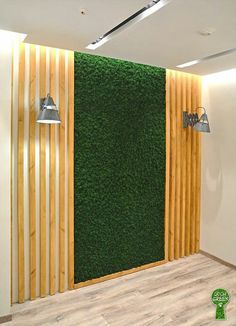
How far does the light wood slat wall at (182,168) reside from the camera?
4191 mm

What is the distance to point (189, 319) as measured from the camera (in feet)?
9.52

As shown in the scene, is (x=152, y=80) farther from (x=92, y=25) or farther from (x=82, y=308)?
(x=82, y=308)

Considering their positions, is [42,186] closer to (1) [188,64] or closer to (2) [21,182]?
(2) [21,182]

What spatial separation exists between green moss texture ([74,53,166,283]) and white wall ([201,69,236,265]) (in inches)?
32.2

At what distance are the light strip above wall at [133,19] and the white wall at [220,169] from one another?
2103 mm

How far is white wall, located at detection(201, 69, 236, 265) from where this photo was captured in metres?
4.09

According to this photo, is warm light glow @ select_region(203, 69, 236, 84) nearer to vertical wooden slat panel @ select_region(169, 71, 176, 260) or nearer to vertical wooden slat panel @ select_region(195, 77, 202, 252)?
vertical wooden slat panel @ select_region(195, 77, 202, 252)

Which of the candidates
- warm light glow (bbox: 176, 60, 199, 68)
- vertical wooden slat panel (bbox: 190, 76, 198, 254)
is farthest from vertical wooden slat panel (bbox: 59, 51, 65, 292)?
vertical wooden slat panel (bbox: 190, 76, 198, 254)

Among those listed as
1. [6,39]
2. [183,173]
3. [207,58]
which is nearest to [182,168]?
[183,173]

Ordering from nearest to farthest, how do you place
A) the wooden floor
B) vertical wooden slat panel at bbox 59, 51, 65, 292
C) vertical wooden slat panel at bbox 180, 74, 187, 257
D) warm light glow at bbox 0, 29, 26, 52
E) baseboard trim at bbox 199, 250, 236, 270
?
warm light glow at bbox 0, 29, 26, 52 → the wooden floor → vertical wooden slat panel at bbox 59, 51, 65, 292 → baseboard trim at bbox 199, 250, 236, 270 → vertical wooden slat panel at bbox 180, 74, 187, 257

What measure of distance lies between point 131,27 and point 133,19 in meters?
0.15

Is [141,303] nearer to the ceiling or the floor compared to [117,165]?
nearer to the floor

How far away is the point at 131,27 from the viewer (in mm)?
2494

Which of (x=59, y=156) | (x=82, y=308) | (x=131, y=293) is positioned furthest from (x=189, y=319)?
(x=59, y=156)
